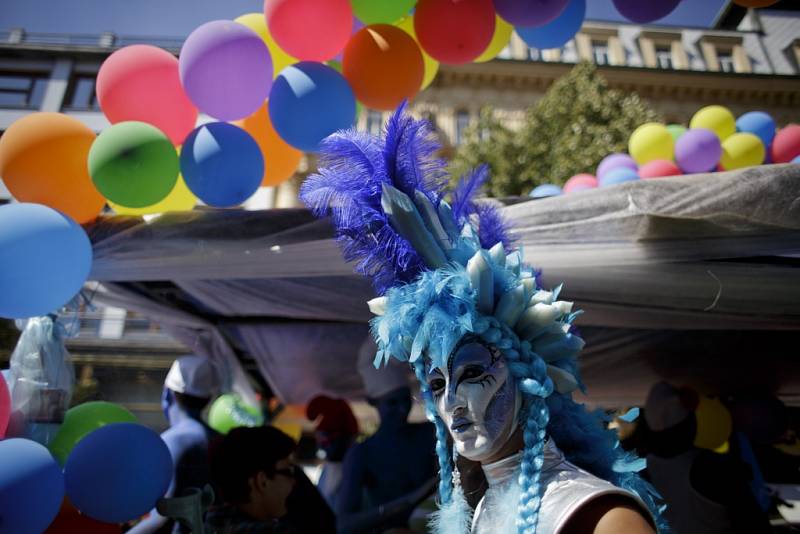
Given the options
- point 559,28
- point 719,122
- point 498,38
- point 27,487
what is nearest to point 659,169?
point 719,122

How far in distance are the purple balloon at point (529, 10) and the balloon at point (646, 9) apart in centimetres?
30

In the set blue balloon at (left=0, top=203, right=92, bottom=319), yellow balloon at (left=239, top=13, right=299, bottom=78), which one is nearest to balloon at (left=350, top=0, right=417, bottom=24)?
yellow balloon at (left=239, top=13, right=299, bottom=78)

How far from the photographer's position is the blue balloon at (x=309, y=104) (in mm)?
2291

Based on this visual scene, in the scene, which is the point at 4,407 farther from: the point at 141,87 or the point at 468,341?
the point at 468,341

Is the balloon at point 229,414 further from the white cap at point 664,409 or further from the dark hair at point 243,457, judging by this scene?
the white cap at point 664,409

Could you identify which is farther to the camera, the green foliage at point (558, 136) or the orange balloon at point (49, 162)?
the green foliage at point (558, 136)

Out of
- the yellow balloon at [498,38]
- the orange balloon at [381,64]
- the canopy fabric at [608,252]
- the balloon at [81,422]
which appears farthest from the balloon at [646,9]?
the balloon at [81,422]

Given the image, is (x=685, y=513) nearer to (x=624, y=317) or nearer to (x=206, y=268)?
(x=624, y=317)

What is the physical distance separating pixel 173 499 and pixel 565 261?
1.81 m

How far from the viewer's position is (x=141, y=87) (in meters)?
2.33

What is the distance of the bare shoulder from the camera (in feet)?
3.14

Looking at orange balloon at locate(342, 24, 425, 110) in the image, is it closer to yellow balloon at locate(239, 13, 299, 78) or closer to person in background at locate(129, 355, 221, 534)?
yellow balloon at locate(239, 13, 299, 78)

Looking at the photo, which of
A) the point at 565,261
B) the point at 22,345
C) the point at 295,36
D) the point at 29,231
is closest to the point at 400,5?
the point at 295,36

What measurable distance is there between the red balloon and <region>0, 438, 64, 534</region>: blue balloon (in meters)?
4.70
